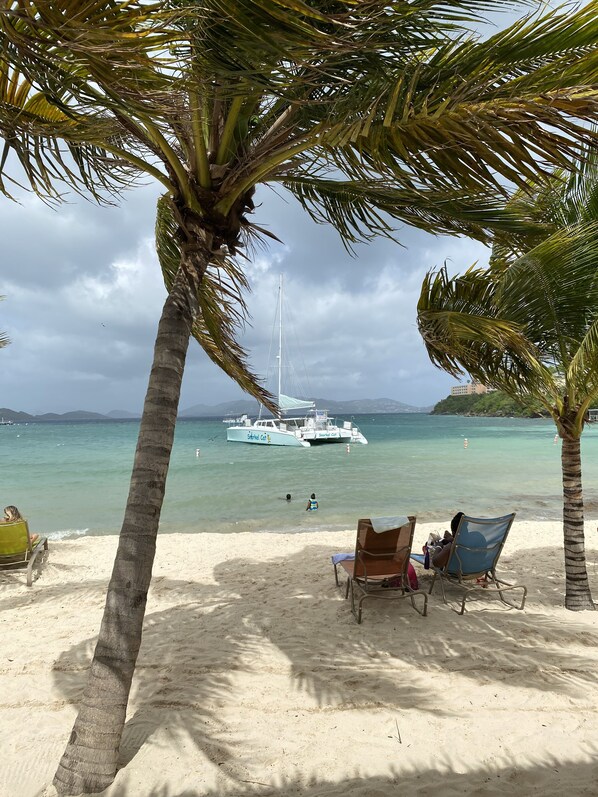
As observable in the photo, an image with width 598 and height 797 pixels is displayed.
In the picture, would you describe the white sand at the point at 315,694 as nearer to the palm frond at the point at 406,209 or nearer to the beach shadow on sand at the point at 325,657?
the beach shadow on sand at the point at 325,657

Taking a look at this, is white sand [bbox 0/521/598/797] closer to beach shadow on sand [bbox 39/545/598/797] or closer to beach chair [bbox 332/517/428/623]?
beach shadow on sand [bbox 39/545/598/797]

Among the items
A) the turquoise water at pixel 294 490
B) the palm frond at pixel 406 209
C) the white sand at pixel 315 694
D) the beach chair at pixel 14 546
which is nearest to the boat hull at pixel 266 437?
the turquoise water at pixel 294 490

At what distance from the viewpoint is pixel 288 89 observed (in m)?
2.40

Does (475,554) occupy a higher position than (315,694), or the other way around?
(475,554)

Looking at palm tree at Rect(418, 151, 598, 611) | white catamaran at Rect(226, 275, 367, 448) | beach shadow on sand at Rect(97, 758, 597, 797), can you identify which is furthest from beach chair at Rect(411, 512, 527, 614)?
white catamaran at Rect(226, 275, 367, 448)

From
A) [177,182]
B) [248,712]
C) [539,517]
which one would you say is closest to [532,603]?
[248,712]

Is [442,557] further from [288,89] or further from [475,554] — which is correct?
[288,89]

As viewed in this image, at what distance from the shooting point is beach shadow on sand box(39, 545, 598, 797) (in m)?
3.13

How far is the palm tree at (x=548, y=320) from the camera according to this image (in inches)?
177

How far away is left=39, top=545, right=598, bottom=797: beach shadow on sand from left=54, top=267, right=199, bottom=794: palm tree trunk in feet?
0.78

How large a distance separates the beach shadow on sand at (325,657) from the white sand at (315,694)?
0.7 inches

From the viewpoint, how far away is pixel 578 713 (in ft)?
10.5

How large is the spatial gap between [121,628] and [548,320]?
4.74 meters

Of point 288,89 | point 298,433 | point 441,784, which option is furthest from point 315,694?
point 298,433
